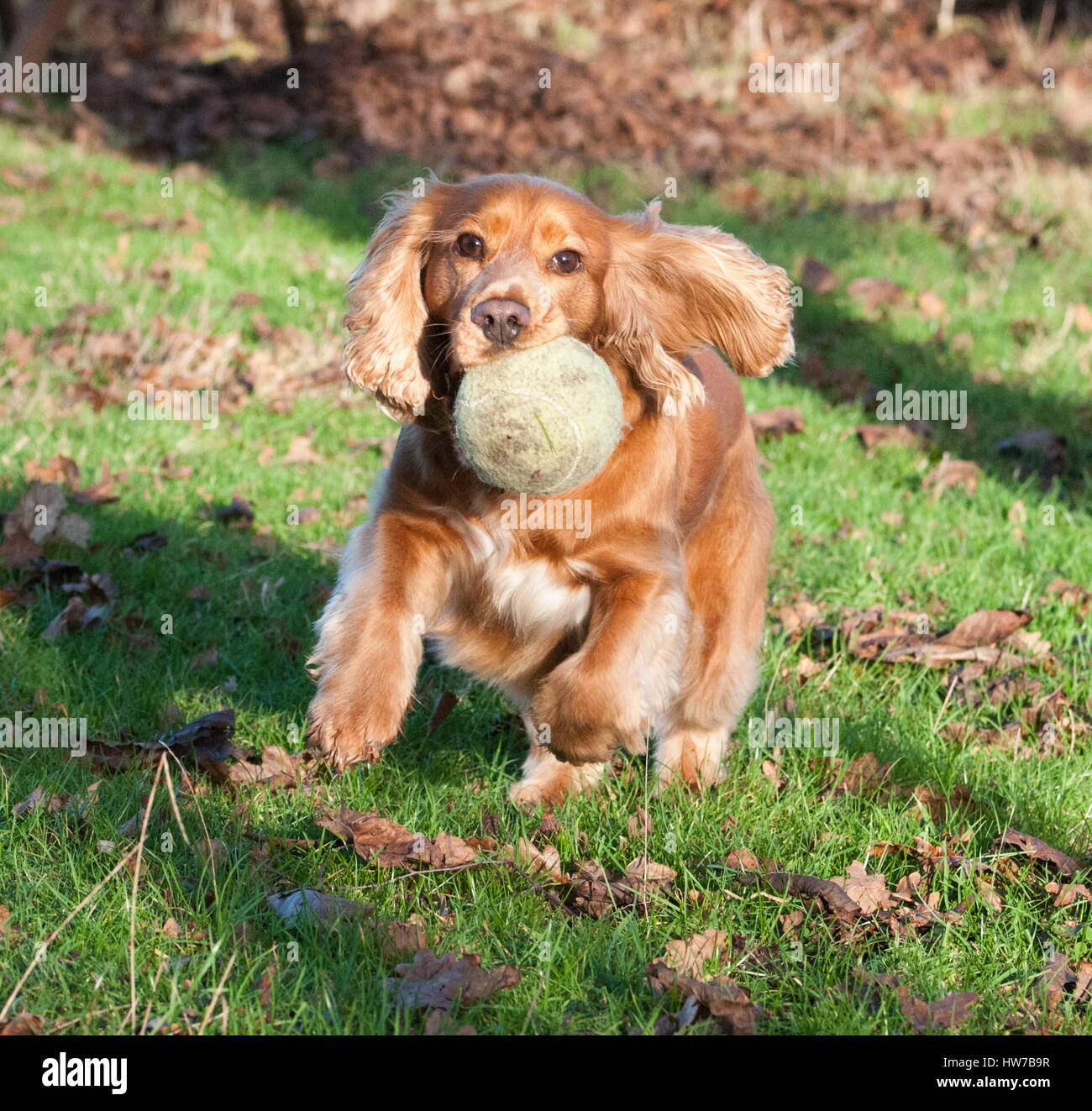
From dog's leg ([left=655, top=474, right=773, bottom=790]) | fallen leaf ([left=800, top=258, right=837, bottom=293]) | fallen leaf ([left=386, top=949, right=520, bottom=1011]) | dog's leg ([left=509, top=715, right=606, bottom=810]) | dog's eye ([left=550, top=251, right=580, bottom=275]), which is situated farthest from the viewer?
fallen leaf ([left=800, top=258, right=837, bottom=293])

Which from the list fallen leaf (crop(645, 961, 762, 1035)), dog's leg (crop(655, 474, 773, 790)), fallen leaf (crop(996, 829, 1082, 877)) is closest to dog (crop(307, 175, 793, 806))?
dog's leg (crop(655, 474, 773, 790))

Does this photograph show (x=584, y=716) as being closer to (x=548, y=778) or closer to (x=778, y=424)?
(x=548, y=778)

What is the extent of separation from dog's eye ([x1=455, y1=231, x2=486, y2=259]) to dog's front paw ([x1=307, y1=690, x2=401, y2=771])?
3.70ft

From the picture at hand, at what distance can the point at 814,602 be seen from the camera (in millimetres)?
4688

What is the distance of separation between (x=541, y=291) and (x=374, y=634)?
2.99 feet

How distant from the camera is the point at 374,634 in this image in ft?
10.1

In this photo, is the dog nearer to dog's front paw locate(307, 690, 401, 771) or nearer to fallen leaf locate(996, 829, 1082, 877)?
dog's front paw locate(307, 690, 401, 771)

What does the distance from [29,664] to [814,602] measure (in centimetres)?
269

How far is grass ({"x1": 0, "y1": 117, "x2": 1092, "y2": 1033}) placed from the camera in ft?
8.04

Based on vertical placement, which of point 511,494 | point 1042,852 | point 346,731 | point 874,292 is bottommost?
point 1042,852

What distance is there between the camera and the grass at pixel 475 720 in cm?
245

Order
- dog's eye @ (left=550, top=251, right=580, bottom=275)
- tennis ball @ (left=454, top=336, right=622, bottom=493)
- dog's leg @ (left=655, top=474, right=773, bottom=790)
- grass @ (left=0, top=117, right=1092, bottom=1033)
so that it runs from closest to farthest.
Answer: grass @ (left=0, top=117, right=1092, bottom=1033) → tennis ball @ (left=454, top=336, right=622, bottom=493) → dog's eye @ (left=550, top=251, right=580, bottom=275) → dog's leg @ (left=655, top=474, right=773, bottom=790)

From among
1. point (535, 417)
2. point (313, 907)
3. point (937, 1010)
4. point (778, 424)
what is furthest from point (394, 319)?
point (778, 424)
